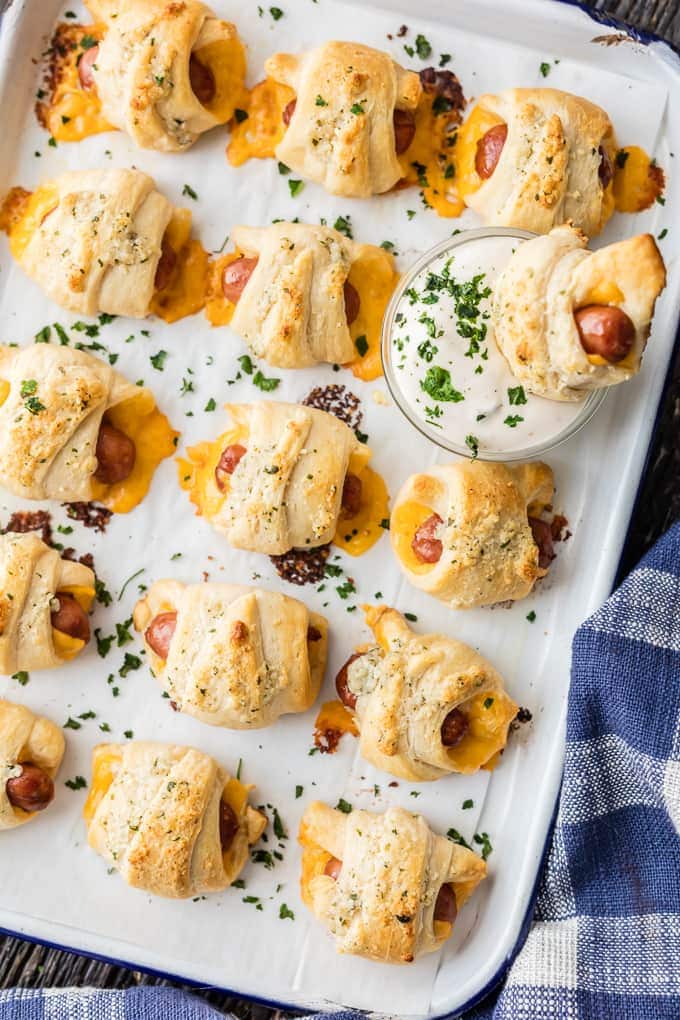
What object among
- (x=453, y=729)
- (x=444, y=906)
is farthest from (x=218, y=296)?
(x=444, y=906)

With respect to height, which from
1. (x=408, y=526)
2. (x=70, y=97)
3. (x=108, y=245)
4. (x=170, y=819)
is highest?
(x=70, y=97)

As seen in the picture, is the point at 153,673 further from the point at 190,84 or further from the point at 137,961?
the point at 190,84

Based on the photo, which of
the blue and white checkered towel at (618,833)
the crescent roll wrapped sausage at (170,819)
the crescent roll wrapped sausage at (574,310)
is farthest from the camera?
the crescent roll wrapped sausage at (170,819)

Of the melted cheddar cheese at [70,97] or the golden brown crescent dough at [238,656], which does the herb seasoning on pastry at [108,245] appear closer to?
the melted cheddar cheese at [70,97]

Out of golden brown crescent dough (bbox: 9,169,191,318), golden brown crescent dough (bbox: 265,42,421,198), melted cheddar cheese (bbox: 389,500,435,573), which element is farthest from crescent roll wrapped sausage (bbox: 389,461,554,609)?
golden brown crescent dough (bbox: 9,169,191,318)

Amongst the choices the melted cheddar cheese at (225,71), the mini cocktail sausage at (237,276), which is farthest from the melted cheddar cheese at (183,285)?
the melted cheddar cheese at (225,71)

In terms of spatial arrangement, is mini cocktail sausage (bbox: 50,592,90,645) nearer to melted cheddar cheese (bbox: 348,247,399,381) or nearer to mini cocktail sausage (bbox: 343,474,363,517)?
mini cocktail sausage (bbox: 343,474,363,517)

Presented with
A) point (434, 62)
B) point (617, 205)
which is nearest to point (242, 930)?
point (617, 205)

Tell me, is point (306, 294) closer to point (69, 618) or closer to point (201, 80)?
point (201, 80)
